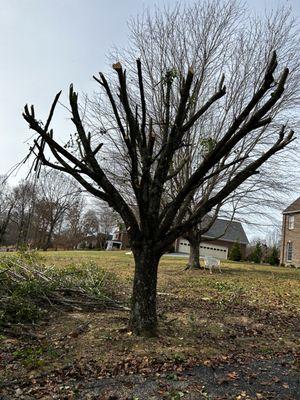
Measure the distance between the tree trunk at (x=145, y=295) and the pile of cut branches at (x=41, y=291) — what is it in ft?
6.21

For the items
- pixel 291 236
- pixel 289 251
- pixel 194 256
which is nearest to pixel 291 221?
pixel 291 236

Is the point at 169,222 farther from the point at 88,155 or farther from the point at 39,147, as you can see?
the point at 39,147

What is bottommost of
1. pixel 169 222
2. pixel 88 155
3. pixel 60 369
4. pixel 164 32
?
pixel 60 369

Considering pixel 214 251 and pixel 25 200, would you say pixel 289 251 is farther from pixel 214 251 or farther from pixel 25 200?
pixel 25 200

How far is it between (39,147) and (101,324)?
281cm

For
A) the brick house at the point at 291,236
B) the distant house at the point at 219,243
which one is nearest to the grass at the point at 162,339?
the brick house at the point at 291,236

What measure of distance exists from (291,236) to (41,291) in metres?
29.3

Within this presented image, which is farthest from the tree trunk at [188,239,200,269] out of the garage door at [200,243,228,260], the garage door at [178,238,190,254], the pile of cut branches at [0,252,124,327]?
the garage door at [178,238,190,254]

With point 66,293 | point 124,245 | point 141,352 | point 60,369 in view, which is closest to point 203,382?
point 141,352

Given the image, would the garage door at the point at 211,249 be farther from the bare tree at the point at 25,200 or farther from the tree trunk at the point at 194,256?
the bare tree at the point at 25,200

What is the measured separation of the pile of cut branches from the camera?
5895 mm

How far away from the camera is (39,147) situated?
16.2 ft

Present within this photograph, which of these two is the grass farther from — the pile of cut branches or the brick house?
the brick house

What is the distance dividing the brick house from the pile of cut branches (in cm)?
2630
